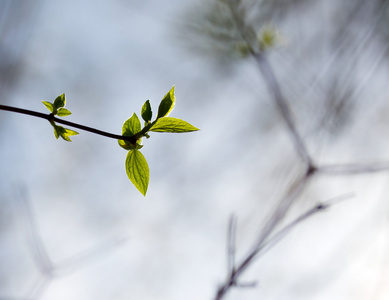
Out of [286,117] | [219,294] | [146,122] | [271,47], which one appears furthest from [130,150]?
[271,47]

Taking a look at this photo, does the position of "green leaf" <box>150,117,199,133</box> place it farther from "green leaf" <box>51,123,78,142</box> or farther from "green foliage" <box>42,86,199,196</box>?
"green leaf" <box>51,123,78,142</box>

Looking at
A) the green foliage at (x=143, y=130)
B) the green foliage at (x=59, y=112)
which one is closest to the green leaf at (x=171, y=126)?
the green foliage at (x=143, y=130)

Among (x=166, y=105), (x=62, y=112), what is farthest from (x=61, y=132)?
(x=166, y=105)

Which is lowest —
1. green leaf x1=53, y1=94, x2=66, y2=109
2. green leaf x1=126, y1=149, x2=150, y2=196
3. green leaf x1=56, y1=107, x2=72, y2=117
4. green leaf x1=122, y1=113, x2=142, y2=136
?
green leaf x1=126, y1=149, x2=150, y2=196

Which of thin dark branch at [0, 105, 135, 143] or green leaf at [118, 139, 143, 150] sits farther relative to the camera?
green leaf at [118, 139, 143, 150]

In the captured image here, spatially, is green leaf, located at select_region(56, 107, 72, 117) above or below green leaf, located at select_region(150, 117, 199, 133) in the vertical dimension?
above

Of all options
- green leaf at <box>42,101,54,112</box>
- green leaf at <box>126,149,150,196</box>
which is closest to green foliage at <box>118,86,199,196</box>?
green leaf at <box>126,149,150,196</box>

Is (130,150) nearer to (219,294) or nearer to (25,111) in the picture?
(25,111)
